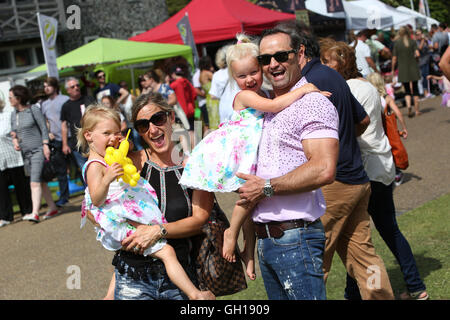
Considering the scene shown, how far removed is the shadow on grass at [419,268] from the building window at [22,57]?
3102cm

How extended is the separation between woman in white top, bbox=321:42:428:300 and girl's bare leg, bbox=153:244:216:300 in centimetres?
197

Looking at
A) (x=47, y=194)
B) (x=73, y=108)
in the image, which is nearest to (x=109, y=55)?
(x=73, y=108)

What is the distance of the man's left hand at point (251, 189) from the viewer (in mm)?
2762

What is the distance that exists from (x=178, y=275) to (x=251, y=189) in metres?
0.56

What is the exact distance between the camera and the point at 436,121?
13.3 m

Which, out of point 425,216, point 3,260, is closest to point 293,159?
point 425,216

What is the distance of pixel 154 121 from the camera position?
3.13 m

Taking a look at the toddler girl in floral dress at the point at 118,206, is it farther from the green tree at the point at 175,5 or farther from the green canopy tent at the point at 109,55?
the green tree at the point at 175,5

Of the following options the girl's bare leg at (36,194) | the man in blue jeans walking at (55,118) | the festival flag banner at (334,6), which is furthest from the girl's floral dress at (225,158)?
the festival flag banner at (334,6)

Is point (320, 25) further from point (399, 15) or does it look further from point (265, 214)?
point (265, 214)

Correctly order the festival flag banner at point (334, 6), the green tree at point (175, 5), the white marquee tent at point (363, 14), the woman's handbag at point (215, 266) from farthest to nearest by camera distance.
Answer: the green tree at point (175, 5) < the white marquee tent at point (363, 14) < the festival flag banner at point (334, 6) < the woman's handbag at point (215, 266)

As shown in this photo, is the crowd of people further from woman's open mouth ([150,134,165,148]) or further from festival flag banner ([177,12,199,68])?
festival flag banner ([177,12,199,68])

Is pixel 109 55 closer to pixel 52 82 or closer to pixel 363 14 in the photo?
pixel 52 82

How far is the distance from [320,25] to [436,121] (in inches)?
489
